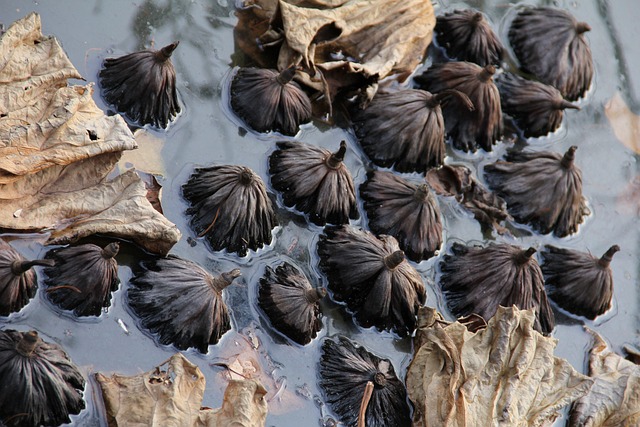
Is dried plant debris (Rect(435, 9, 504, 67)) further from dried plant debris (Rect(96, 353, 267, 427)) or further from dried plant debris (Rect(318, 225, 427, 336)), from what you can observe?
dried plant debris (Rect(96, 353, 267, 427))

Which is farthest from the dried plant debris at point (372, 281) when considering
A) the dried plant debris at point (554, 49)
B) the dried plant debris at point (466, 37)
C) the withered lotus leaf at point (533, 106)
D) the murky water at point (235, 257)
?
the dried plant debris at point (554, 49)

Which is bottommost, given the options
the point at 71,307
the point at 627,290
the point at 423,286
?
the point at 627,290

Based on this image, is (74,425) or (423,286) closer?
(74,425)

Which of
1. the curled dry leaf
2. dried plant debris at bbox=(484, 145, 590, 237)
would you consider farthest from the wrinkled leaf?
the curled dry leaf

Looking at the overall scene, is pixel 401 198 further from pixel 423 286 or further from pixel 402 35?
pixel 402 35

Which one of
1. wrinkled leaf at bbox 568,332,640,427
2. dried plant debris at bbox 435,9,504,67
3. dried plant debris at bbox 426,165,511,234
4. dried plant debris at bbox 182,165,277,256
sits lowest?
wrinkled leaf at bbox 568,332,640,427

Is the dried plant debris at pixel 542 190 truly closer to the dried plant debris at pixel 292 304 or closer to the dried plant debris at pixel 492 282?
the dried plant debris at pixel 492 282

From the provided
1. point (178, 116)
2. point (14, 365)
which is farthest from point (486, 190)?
point (14, 365)

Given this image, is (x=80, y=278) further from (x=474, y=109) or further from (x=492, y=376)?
(x=474, y=109)
